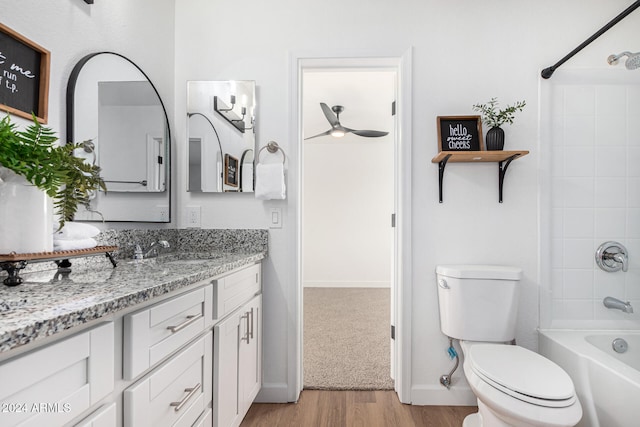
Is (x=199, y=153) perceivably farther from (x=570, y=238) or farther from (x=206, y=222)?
(x=570, y=238)

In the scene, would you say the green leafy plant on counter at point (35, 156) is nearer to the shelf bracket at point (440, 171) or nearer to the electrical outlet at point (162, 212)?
the electrical outlet at point (162, 212)

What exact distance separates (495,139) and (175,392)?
184 centimetres

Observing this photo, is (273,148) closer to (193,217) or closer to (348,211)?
(193,217)

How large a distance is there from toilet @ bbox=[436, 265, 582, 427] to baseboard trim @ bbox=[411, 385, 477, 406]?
0.54 feet

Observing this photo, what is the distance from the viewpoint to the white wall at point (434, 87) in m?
1.86

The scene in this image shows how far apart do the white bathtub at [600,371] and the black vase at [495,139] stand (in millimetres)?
1070

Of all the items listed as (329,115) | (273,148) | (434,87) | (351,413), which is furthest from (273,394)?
(329,115)

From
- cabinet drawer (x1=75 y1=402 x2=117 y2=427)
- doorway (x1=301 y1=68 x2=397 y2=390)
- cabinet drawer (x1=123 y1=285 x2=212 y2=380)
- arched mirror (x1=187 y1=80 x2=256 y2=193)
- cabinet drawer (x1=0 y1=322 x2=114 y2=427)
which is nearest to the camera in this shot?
cabinet drawer (x1=0 y1=322 x2=114 y2=427)

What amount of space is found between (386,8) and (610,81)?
4.44ft

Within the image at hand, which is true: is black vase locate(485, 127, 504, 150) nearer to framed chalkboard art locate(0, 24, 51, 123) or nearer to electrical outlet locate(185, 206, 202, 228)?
electrical outlet locate(185, 206, 202, 228)

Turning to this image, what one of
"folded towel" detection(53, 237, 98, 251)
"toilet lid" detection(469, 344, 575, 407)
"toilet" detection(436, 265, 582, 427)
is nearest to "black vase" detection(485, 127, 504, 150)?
"toilet" detection(436, 265, 582, 427)

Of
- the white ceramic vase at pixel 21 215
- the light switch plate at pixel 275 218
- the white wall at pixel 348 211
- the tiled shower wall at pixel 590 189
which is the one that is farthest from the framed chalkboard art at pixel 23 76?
the white wall at pixel 348 211

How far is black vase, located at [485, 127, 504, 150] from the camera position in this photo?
68.7 inches

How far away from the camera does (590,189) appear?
1845mm
